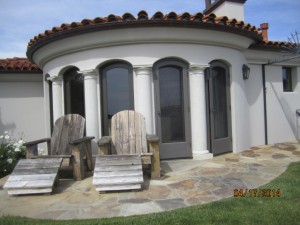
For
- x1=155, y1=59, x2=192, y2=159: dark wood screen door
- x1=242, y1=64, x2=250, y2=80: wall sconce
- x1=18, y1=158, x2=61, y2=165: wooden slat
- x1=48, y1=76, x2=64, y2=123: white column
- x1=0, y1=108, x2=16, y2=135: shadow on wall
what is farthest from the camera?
x1=0, y1=108, x2=16, y2=135: shadow on wall

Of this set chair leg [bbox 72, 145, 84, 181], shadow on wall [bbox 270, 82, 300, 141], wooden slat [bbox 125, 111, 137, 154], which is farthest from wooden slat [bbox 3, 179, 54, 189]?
shadow on wall [bbox 270, 82, 300, 141]

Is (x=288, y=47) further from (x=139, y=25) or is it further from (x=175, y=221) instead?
(x=175, y=221)

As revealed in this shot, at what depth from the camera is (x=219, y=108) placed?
6.50 m

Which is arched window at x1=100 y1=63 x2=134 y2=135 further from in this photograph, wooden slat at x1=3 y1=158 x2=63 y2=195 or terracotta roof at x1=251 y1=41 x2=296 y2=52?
terracotta roof at x1=251 y1=41 x2=296 y2=52

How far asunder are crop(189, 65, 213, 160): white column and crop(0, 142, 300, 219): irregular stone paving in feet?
1.20

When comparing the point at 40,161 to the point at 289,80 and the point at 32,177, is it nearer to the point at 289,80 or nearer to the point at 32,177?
the point at 32,177

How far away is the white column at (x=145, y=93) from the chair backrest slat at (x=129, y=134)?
0.51m

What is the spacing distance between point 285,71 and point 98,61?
612cm

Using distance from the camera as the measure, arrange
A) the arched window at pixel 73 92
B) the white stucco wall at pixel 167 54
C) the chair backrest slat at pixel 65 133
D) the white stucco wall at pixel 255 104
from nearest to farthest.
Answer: the chair backrest slat at pixel 65 133 < the white stucco wall at pixel 167 54 < the arched window at pixel 73 92 < the white stucco wall at pixel 255 104

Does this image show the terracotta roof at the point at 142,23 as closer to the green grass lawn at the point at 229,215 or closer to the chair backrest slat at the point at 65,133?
the chair backrest slat at the point at 65,133

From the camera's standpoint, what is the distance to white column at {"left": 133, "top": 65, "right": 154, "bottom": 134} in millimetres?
5691

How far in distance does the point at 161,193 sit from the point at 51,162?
1.89 meters

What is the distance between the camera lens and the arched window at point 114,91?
5.96 m

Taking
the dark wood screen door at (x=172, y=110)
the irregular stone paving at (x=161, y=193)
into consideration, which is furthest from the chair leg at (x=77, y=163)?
the dark wood screen door at (x=172, y=110)
